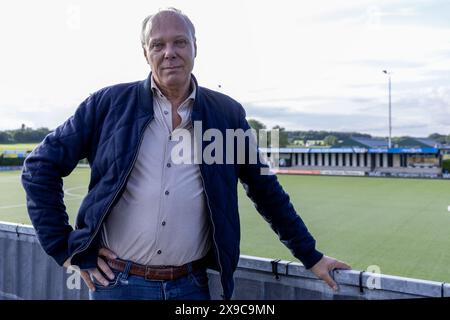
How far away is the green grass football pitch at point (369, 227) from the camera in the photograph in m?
7.97

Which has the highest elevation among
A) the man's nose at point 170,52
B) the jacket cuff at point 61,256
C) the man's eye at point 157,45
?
the man's eye at point 157,45

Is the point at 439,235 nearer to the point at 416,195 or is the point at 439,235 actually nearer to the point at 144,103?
the point at 416,195

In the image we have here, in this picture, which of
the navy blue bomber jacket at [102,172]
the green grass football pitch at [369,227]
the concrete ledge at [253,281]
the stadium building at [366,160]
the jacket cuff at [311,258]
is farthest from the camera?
the stadium building at [366,160]

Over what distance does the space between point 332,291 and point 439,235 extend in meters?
9.03

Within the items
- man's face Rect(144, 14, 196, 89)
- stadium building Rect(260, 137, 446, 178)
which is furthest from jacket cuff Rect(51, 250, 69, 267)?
stadium building Rect(260, 137, 446, 178)

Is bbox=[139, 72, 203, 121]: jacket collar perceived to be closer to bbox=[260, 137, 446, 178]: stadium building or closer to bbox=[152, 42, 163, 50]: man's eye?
bbox=[152, 42, 163, 50]: man's eye

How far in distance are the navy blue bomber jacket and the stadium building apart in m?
26.7

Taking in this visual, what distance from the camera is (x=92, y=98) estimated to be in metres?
1.97

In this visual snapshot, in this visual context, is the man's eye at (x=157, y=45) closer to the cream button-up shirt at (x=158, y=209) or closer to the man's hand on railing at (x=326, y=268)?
the cream button-up shirt at (x=158, y=209)

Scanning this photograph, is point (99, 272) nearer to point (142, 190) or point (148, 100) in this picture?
point (142, 190)

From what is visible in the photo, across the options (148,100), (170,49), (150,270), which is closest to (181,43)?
(170,49)

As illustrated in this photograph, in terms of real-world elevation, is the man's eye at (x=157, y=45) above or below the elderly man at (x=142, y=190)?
above

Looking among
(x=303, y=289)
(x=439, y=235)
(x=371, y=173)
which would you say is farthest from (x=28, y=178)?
(x=371, y=173)

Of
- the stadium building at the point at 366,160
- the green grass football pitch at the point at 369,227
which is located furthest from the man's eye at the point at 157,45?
the stadium building at the point at 366,160
